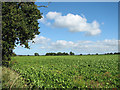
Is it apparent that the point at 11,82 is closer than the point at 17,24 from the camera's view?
Yes

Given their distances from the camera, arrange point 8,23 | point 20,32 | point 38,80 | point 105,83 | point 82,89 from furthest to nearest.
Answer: point 20,32
point 8,23
point 38,80
point 105,83
point 82,89

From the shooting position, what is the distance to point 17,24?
1343 centimetres

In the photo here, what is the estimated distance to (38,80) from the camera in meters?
9.81

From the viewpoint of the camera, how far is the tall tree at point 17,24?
43.9ft

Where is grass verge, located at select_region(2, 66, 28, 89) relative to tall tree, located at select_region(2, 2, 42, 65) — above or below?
below

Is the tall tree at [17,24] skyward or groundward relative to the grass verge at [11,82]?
skyward

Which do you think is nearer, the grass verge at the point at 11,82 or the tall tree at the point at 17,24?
the grass verge at the point at 11,82

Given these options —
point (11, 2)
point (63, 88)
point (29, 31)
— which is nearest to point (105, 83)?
point (63, 88)

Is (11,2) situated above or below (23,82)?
above

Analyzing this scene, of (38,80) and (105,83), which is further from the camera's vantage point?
(38,80)

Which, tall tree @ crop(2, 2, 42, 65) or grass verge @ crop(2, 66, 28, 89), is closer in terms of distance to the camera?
grass verge @ crop(2, 66, 28, 89)

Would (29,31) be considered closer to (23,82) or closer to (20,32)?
(20,32)

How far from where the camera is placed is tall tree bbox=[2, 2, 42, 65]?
13.4m

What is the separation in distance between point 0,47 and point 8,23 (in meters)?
2.53
